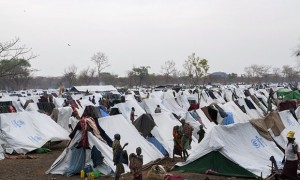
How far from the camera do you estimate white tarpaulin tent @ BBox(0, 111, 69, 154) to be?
1611 centimetres

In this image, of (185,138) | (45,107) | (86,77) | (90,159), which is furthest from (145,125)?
(86,77)

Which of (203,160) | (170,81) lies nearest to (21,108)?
(203,160)

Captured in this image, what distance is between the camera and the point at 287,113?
1576 centimetres

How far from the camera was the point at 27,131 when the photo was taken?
55.6 ft

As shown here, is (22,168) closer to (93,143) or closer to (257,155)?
(93,143)

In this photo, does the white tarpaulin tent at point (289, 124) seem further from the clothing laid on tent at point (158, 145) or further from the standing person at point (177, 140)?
the clothing laid on tent at point (158, 145)

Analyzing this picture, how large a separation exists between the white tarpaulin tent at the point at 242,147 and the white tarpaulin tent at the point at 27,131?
6778mm

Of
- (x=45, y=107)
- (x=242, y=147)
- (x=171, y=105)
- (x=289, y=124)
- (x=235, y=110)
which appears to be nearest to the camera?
(x=242, y=147)

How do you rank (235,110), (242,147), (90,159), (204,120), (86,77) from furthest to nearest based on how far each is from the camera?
(86,77), (235,110), (204,120), (90,159), (242,147)

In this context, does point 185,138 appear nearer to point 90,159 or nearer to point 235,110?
point 90,159

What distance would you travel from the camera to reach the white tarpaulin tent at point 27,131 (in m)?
16.1

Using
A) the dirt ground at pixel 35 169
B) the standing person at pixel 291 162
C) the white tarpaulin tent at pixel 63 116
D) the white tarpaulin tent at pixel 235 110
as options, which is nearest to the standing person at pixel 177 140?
the dirt ground at pixel 35 169

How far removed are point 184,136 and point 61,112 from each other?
29.9 feet

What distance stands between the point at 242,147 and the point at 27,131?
8.92 m
